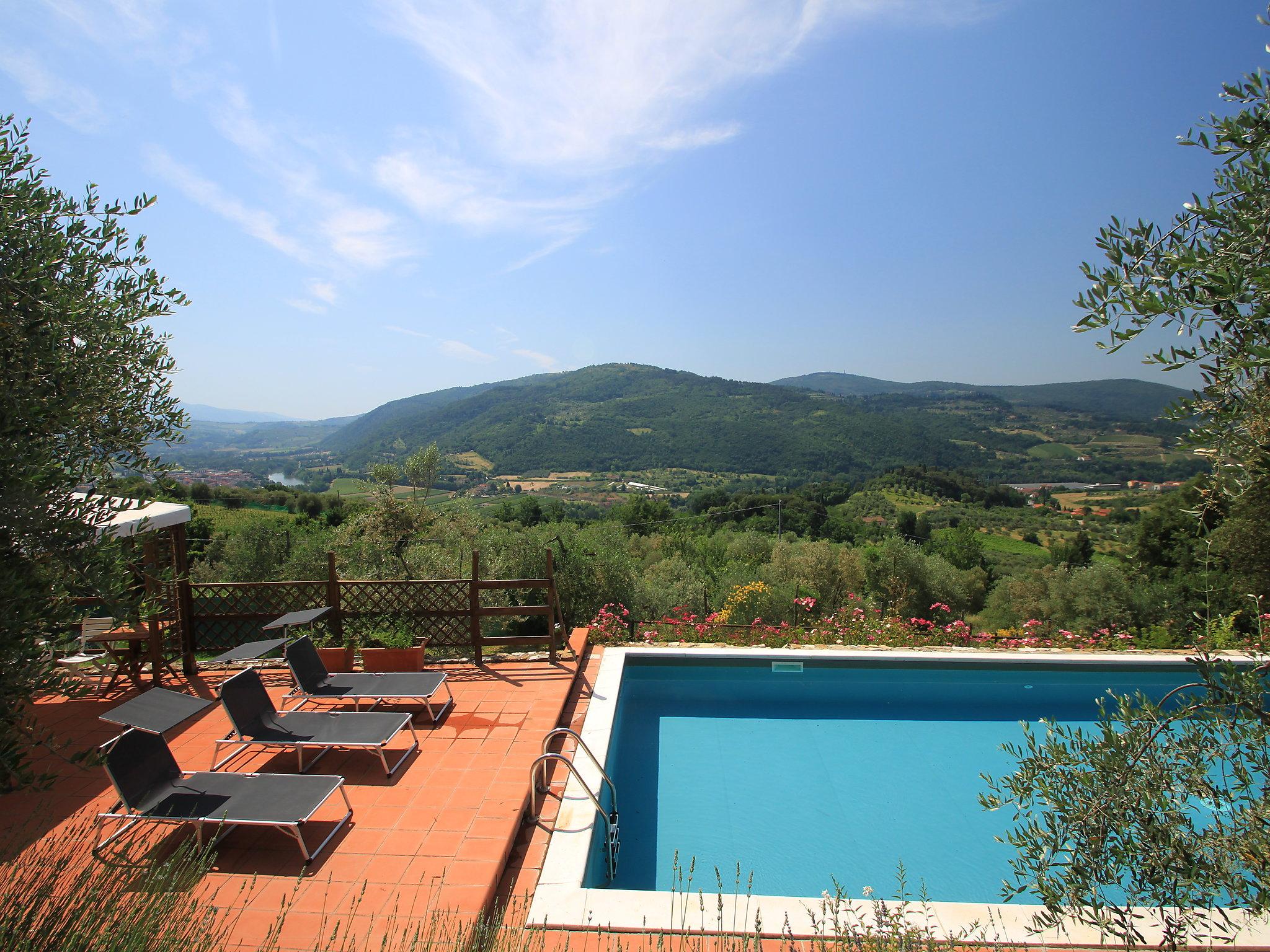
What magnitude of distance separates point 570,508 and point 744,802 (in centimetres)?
3452

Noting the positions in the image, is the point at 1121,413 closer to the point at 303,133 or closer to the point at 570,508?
the point at 570,508

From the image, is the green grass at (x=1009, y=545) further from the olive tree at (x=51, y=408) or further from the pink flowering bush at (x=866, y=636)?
the olive tree at (x=51, y=408)

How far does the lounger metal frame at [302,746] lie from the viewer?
4531 mm

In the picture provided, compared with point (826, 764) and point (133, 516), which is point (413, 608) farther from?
point (826, 764)

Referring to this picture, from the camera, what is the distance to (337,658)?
6340 mm

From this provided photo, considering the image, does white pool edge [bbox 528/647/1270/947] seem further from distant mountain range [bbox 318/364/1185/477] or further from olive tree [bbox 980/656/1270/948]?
distant mountain range [bbox 318/364/1185/477]

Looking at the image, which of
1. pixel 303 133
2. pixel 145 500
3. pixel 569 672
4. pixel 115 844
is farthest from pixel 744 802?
pixel 303 133

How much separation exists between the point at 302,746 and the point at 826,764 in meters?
4.57

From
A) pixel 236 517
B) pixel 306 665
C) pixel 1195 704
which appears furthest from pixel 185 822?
pixel 236 517

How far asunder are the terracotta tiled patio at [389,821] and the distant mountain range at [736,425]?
157ft

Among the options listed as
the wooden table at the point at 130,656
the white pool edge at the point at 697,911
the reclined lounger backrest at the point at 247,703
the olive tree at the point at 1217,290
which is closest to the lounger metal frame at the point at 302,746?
the reclined lounger backrest at the point at 247,703

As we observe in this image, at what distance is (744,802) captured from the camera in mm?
5238

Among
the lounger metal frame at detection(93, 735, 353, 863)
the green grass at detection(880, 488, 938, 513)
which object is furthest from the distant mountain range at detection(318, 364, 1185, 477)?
the lounger metal frame at detection(93, 735, 353, 863)

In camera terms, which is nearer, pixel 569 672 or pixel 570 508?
pixel 569 672
